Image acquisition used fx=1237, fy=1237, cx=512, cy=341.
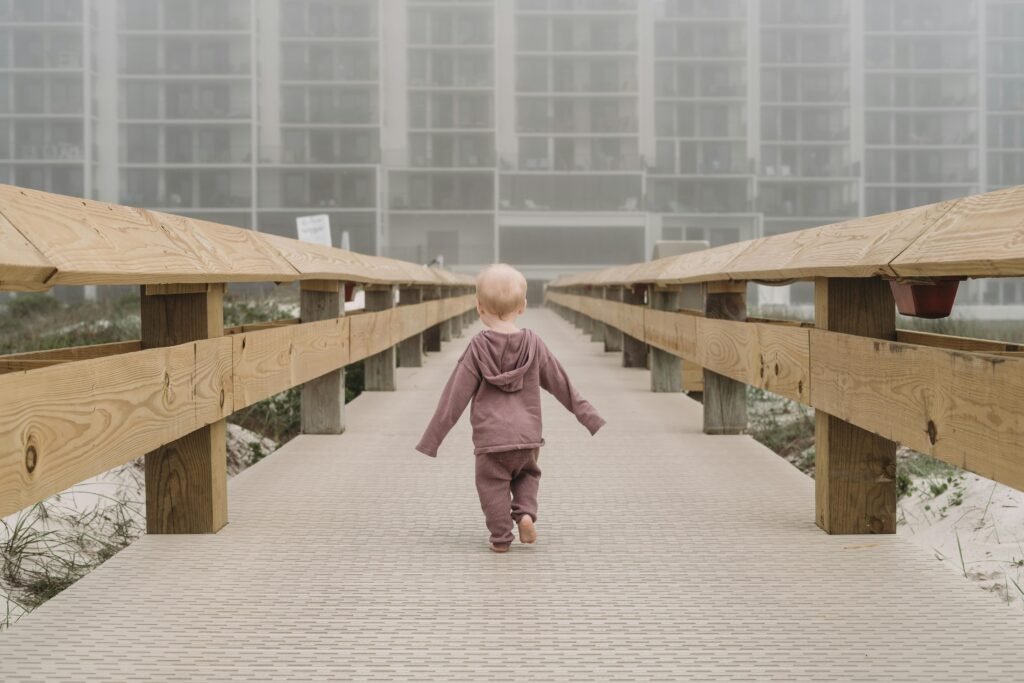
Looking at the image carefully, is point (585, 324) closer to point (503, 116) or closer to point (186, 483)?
point (186, 483)

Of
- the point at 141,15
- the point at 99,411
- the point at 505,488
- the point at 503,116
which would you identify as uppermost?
the point at 141,15

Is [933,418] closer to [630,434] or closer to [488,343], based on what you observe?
[488,343]

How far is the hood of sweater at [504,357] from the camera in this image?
435 centimetres

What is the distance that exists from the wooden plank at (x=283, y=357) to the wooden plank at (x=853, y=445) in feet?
7.09

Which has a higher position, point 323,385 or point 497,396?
point 497,396

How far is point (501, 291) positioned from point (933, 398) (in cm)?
160

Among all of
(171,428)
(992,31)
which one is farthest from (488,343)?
(992,31)

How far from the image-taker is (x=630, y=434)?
7.34 meters

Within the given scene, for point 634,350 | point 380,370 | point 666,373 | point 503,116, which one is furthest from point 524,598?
point 503,116

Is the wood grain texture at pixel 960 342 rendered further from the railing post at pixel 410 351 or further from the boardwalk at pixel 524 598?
the railing post at pixel 410 351

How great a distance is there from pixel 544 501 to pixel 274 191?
2603 inches

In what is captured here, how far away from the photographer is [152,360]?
12.3 feet

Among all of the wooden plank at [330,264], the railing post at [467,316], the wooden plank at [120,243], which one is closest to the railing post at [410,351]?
the wooden plank at [330,264]

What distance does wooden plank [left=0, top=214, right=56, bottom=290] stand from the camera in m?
2.39
